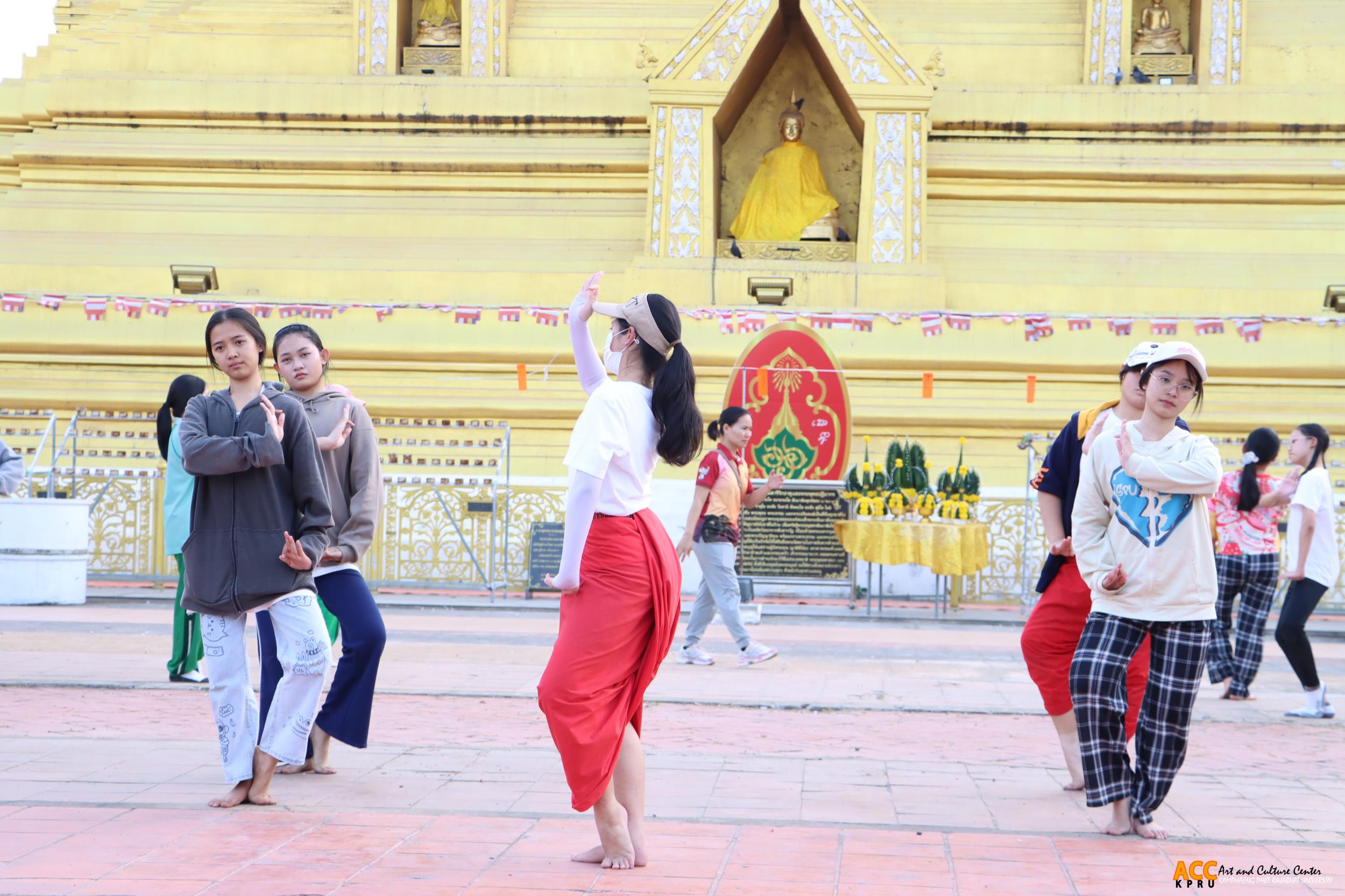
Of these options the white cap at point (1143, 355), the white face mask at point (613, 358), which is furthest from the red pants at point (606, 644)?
the white cap at point (1143, 355)

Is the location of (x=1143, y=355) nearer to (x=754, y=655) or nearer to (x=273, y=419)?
(x=273, y=419)

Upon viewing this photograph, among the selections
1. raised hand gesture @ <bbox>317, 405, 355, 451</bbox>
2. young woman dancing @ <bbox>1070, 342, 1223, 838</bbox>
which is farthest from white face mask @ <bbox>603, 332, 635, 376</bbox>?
young woman dancing @ <bbox>1070, 342, 1223, 838</bbox>

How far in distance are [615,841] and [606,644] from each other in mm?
629

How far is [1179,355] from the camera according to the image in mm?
5164

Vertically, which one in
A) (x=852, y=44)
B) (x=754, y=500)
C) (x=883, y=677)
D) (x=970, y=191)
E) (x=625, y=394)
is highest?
(x=852, y=44)

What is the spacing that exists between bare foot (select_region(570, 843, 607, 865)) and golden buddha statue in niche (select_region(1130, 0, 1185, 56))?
656 inches

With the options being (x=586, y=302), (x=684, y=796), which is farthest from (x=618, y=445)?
(x=684, y=796)

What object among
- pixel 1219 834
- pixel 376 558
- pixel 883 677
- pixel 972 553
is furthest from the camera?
pixel 376 558

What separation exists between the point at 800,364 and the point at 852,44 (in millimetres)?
4823

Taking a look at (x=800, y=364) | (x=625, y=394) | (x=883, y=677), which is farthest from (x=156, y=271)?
(x=625, y=394)

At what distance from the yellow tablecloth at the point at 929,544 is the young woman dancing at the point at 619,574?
8039mm

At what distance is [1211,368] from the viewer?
15602mm

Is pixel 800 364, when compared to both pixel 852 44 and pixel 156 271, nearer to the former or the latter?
pixel 852 44

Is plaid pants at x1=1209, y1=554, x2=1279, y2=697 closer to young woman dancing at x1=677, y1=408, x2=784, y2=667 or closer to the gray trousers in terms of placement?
young woman dancing at x1=677, y1=408, x2=784, y2=667
